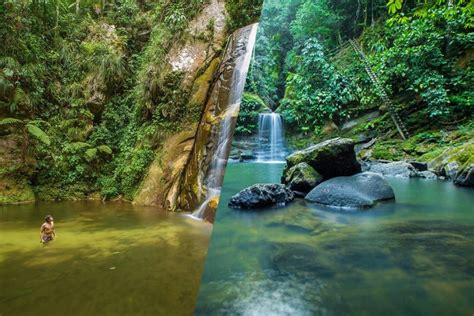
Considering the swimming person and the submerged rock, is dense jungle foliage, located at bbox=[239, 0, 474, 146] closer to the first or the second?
the submerged rock

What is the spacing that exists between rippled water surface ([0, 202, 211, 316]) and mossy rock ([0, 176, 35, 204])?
1645 millimetres

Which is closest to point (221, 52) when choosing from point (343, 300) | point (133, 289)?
point (133, 289)

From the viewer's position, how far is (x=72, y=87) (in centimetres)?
887

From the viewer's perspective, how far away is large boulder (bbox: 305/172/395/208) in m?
3.96

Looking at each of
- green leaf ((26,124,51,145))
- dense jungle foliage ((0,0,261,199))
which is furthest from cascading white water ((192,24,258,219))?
green leaf ((26,124,51,145))

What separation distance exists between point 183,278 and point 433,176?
551cm

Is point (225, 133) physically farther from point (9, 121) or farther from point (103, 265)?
point (9, 121)

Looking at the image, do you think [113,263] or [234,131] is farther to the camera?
[234,131]

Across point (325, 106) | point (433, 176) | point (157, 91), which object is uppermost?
point (157, 91)

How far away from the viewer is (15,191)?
25.0ft

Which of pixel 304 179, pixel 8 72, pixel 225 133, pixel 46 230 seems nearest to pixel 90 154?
pixel 8 72

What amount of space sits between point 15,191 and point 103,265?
6007 millimetres

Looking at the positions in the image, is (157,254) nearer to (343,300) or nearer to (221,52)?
(343,300)

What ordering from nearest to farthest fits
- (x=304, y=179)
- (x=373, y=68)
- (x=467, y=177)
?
(x=304, y=179), (x=467, y=177), (x=373, y=68)
